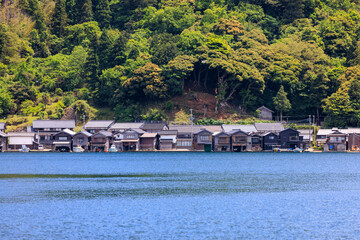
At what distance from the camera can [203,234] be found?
22.8 m

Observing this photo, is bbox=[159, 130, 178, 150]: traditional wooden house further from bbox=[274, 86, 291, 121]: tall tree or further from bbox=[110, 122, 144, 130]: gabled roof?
bbox=[274, 86, 291, 121]: tall tree

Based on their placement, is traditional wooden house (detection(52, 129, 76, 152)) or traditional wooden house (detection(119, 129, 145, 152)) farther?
traditional wooden house (detection(52, 129, 76, 152))

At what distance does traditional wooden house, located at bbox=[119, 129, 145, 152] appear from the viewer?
77.2 meters

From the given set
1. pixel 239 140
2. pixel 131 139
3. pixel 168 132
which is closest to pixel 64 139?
pixel 131 139

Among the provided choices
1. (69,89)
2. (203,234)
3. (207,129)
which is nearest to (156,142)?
(207,129)

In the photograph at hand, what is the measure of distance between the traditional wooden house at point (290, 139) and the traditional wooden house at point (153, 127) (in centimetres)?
1622

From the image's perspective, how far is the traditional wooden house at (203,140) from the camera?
75938mm

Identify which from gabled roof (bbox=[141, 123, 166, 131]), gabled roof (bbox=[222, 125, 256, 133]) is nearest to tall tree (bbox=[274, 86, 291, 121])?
gabled roof (bbox=[222, 125, 256, 133])

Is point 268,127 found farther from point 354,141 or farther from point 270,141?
point 354,141

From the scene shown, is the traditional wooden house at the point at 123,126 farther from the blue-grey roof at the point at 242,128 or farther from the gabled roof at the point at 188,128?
the blue-grey roof at the point at 242,128

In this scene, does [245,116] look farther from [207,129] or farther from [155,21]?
[155,21]

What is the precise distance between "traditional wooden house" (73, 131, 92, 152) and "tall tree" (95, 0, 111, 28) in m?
38.2

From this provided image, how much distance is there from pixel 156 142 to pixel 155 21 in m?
29.1

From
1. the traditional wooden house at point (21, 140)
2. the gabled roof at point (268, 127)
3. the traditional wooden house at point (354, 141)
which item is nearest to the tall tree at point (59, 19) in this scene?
the traditional wooden house at point (21, 140)
